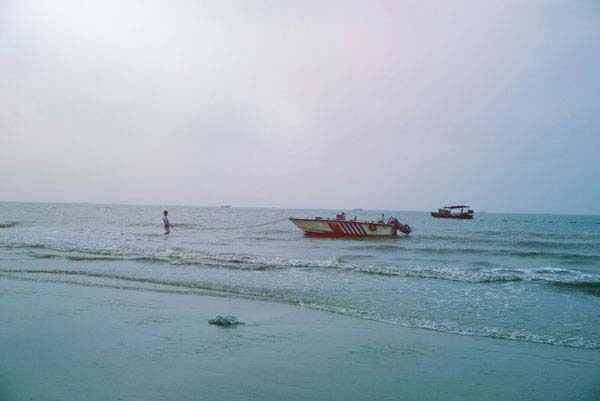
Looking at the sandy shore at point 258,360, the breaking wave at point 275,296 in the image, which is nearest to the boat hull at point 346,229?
the breaking wave at point 275,296

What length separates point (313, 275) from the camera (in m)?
16.0

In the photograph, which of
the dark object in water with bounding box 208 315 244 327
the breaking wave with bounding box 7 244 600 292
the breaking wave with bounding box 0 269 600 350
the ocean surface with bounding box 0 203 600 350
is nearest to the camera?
the breaking wave with bounding box 0 269 600 350

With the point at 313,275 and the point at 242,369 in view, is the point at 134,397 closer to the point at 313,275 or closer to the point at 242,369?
the point at 242,369

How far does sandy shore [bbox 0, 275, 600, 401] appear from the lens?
573cm

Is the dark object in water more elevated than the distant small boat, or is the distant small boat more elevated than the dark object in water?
the distant small boat

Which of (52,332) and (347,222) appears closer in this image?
(52,332)

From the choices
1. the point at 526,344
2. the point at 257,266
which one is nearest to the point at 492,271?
the point at 257,266

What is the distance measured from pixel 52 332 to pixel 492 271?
1609 centimetres

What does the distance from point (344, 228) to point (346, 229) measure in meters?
0.17

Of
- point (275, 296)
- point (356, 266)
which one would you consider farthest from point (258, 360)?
point (356, 266)

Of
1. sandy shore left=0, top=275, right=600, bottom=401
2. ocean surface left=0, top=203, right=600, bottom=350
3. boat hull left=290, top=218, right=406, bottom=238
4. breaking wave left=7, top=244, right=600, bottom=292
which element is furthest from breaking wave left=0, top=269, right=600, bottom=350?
boat hull left=290, top=218, right=406, bottom=238

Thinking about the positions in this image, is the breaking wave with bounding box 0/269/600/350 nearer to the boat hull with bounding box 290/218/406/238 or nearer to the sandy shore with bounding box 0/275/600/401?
the sandy shore with bounding box 0/275/600/401

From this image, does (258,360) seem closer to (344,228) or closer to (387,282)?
(387,282)

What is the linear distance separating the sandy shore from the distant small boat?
Answer: 25.7 m
